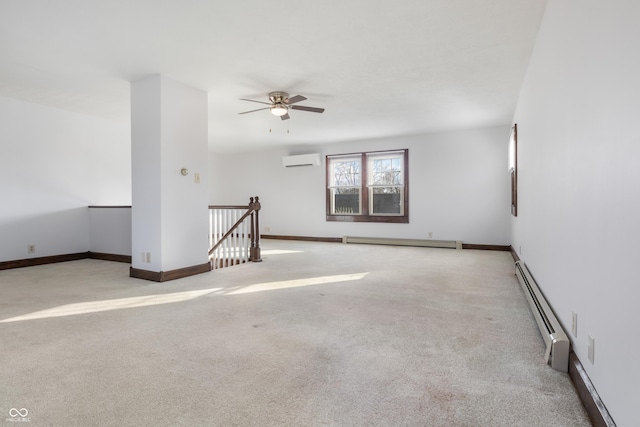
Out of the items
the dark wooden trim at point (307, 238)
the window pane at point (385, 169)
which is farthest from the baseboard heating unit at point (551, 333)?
the dark wooden trim at point (307, 238)

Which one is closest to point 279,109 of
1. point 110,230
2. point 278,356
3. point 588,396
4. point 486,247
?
point 278,356

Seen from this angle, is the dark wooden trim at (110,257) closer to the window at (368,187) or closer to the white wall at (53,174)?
the white wall at (53,174)

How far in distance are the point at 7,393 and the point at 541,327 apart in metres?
3.09

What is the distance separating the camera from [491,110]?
5543 millimetres

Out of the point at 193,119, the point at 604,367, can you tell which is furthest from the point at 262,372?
the point at 193,119

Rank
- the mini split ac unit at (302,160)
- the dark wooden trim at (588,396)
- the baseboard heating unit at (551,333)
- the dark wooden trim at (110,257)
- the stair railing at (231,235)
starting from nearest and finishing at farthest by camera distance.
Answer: the dark wooden trim at (588,396)
the baseboard heating unit at (551,333)
the stair railing at (231,235)
the dark wooden trim at (110,257)
the mini split ac unit at (302,160)

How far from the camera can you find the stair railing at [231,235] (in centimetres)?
536

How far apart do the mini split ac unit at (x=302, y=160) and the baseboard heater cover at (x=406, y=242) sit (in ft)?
6.76

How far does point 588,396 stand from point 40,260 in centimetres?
672

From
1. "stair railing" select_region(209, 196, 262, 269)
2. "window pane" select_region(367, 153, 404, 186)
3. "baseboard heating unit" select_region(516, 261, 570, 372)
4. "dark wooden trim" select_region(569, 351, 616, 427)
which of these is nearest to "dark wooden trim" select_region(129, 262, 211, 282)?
"stair railing" select_region(209, 196, 262, 269)

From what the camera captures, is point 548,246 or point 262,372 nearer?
point 262,372

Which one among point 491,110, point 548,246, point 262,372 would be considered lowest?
point 262,372

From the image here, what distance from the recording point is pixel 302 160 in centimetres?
859

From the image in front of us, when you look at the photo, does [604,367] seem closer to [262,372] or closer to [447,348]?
[447,348]
